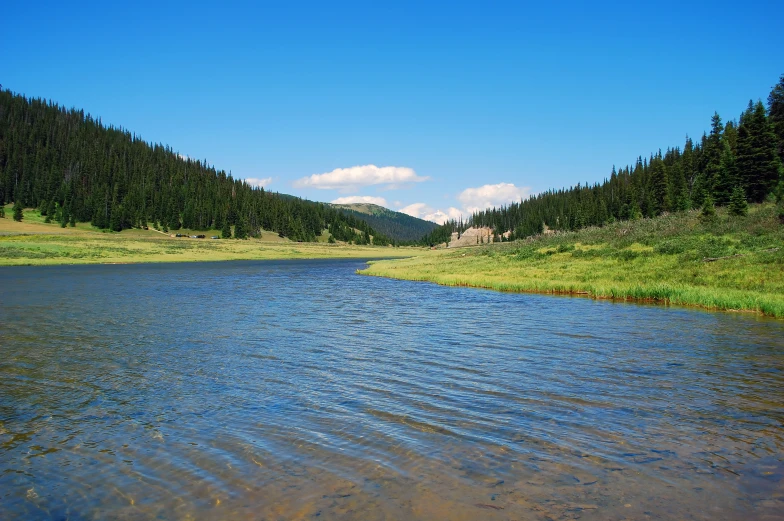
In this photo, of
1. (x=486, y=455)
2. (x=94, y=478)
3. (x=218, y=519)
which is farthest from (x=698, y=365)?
(x=94, y=478)

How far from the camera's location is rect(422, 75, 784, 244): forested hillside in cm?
7162

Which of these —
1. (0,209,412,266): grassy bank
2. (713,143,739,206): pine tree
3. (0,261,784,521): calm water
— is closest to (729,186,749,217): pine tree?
(713,143,739,206): pine tree

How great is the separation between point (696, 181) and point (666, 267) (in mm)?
74824

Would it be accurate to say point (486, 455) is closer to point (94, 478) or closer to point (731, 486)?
point (731, 486)

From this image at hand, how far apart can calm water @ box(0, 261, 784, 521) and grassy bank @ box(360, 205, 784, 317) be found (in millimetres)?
7359

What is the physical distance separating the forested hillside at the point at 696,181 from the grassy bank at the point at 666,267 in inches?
470

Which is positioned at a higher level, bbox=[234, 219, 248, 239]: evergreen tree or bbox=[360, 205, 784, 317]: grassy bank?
bbox=[234, 219, 248, 239]: evergreen tree

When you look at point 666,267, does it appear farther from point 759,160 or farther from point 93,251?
point 93,251

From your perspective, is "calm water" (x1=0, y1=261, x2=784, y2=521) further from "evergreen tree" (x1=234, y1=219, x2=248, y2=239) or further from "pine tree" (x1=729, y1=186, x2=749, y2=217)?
"evergreen tree" (x1=234, y1=219, x2=248, y2=239)

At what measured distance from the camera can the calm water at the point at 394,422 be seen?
6789 mm

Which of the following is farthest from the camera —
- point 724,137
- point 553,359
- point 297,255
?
point 297,255

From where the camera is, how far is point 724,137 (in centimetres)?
9594

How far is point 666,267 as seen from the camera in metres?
35.9

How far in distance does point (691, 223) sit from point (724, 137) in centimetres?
5356
